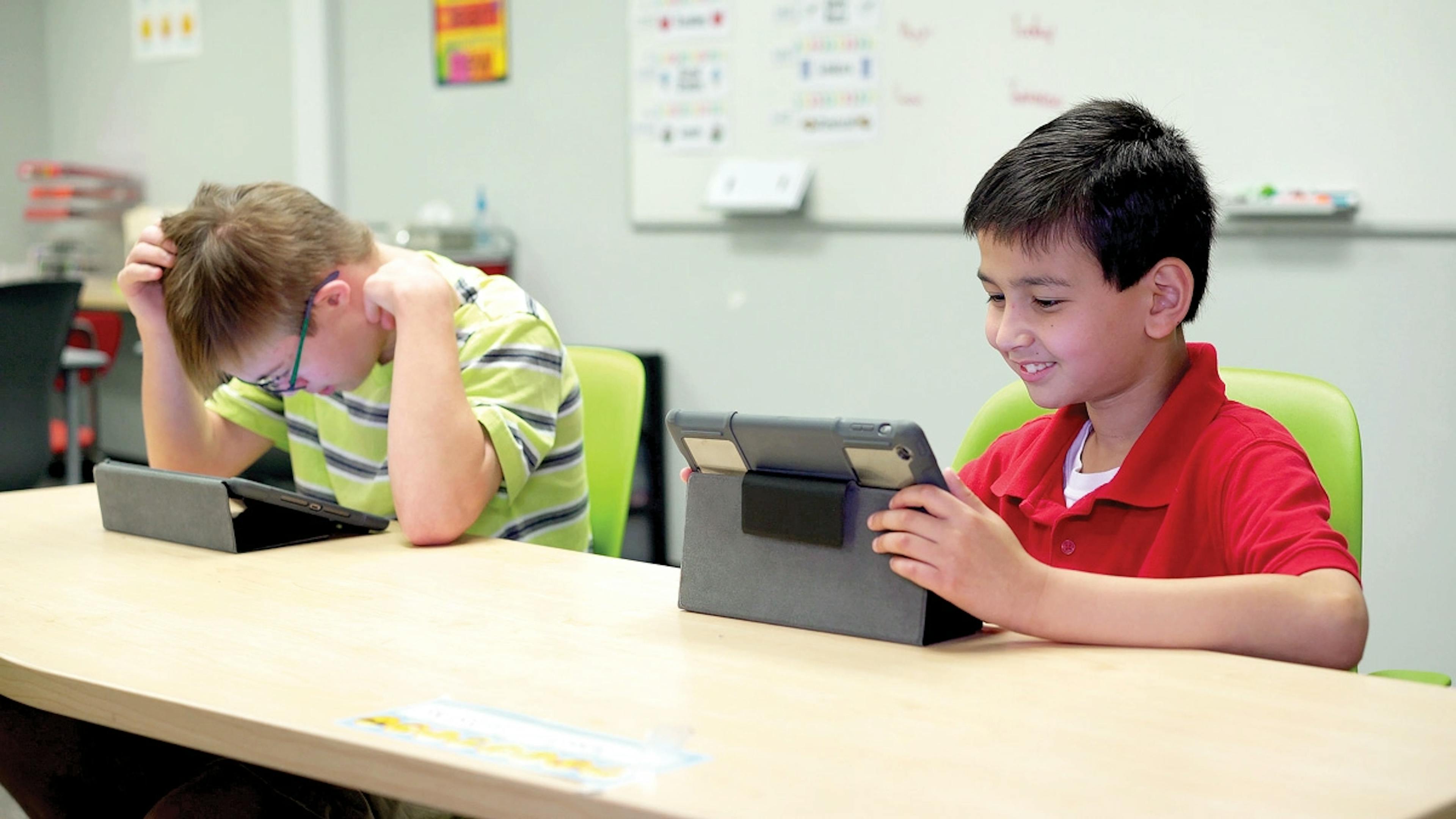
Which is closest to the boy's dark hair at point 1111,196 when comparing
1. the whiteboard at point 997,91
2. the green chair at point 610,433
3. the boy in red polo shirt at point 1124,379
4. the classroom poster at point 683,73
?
the boy in red polo shirt at point 1124,379

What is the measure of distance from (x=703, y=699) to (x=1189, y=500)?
53 cm

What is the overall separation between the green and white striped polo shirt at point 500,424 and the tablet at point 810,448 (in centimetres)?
50

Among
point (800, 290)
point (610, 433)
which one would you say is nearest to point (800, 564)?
point (610, 433)

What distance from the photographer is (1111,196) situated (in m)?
1.24

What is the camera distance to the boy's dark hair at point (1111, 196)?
4.05 feet

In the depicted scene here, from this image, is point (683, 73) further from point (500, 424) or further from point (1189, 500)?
point (1189, 500)

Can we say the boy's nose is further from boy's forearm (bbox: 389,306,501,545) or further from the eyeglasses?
the eyeglasses

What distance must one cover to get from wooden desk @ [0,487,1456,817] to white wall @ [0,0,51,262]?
4684 millimetres

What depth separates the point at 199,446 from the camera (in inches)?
71.4

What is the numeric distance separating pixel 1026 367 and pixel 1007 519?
0.18 meters

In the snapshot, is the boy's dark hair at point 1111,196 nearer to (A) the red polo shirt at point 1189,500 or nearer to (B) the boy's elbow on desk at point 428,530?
(A) the red polo shirt at point 1189,500

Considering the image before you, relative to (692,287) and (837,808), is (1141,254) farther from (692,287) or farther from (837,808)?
(692,287)

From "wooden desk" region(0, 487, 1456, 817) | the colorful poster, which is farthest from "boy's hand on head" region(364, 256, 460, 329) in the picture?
the colorful poster

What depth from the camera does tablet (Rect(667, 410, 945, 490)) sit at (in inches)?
38.5
